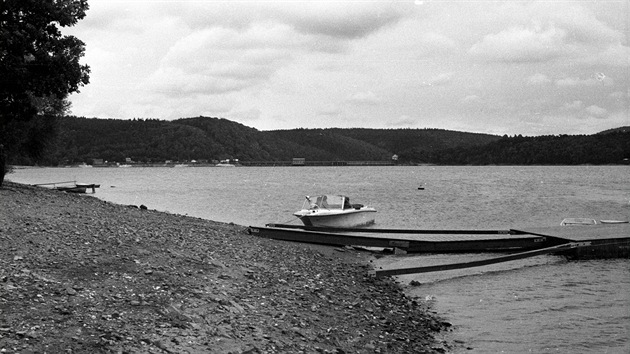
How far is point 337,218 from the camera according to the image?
1469 inches

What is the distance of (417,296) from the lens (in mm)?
18734

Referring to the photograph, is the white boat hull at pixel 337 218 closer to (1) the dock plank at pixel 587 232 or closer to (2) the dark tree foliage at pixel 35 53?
(1) the dock plank at pixel 587 232

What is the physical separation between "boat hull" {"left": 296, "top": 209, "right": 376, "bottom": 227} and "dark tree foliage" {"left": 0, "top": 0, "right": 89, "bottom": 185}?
15.1 meters

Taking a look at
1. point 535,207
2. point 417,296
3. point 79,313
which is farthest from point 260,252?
point 535,207

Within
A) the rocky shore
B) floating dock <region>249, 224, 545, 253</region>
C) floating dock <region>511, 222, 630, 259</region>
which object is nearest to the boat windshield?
floating dock <region>249, 224, 545, 253</region>

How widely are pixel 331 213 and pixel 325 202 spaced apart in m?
1.65

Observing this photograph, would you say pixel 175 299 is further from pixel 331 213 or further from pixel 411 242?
pixel 331 213

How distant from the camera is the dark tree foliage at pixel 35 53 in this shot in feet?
99.2

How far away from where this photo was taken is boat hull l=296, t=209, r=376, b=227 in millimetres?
36062

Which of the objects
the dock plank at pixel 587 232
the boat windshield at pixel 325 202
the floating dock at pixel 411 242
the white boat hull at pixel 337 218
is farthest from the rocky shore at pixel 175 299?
the boat windshield at pixel 325 202

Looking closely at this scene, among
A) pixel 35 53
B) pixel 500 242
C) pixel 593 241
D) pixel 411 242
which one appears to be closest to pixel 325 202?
pixel 411 242

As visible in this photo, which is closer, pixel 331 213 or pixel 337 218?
pixel 331 213

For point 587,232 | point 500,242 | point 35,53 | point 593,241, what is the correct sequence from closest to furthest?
point 593,241 → point 500,242 → point 587,232 → point 35,53

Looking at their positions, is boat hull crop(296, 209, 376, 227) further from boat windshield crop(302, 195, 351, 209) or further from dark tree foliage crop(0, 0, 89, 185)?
dark tree foliage crop(0, 0, 89, 185)
